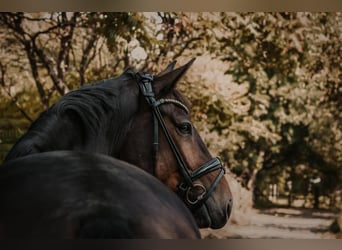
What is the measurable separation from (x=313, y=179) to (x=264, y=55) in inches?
29.5

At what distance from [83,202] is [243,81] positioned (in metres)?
2.42

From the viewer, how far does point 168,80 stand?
2.11 metres

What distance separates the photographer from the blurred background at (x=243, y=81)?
321 centimetres

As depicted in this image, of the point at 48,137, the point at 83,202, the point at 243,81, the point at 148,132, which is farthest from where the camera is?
the point at 243,81

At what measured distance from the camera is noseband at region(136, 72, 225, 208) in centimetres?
204

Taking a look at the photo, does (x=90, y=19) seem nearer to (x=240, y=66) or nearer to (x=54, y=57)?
(x=54, y=57)

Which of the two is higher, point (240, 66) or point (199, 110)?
point (240, 66)

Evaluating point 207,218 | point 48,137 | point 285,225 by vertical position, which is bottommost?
point 285,225

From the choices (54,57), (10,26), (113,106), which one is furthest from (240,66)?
(113,106)

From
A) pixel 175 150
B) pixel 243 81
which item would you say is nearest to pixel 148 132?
pixel 175 150

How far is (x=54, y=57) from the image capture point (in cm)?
328

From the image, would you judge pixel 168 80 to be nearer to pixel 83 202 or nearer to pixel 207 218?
pixel 207 218

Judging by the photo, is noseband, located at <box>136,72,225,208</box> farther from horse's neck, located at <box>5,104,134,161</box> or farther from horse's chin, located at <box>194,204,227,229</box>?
Answer: horse's neck, located at <box>5,104,134,161</box>

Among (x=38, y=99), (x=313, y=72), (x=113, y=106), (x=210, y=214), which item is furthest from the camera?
(x=313, y=72)
